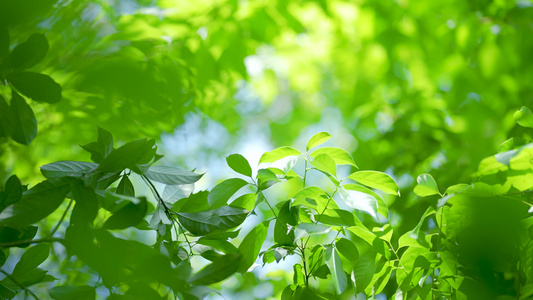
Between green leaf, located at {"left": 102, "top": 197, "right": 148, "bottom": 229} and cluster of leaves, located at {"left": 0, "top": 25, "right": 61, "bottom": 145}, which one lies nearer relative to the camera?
green leaf, located at {"left": 102, "top": 197, "right": 148, "bottom": 229}

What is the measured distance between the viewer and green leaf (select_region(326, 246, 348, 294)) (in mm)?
365

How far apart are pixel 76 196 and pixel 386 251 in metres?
0.32

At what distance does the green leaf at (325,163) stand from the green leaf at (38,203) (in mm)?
250

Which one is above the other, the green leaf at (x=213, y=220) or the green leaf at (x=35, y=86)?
the green leaf at (x=35, y=86)

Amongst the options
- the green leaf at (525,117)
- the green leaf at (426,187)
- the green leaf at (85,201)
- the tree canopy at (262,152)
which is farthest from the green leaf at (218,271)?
the green leaf at (525,117)

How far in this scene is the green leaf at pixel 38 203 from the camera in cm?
34

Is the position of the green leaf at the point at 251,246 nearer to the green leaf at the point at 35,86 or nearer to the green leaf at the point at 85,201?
the green leaf at the point at 85,201

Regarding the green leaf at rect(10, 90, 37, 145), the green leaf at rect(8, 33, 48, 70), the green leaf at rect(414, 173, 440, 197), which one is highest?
the green leaf at rect(8, 33, 48, 70)

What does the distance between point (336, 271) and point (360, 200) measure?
0.28ft

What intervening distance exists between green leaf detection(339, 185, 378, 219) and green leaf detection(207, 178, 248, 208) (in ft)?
0.40

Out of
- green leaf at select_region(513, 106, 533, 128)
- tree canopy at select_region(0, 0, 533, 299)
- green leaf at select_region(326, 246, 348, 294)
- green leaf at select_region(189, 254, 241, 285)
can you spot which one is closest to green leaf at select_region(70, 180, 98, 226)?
tree canopy at select_region(0, 0, 533, 299)

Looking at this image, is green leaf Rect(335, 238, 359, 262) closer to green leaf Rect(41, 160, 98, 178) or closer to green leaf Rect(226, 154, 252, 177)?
green leaf Rect(226, 154, 252, 177)

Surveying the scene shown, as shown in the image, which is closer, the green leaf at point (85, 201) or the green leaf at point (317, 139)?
the green leaf at point (85, 201)

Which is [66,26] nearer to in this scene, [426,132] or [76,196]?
[76,196]
